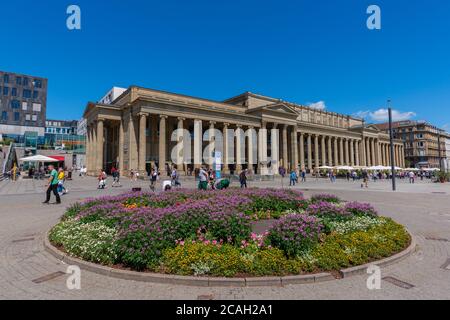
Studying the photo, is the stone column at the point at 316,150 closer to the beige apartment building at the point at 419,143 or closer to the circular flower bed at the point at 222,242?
the beige apartment building at the point at 419,143

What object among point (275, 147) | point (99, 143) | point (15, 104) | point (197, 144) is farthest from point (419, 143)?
point (15, 104)

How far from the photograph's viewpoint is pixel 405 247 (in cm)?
633

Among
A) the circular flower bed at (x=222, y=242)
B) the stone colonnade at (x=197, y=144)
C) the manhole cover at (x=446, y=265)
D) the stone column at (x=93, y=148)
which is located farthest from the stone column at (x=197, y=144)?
the manhole cover at (x=446, y=265)

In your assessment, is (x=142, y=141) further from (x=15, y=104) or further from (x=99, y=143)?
(x=15, y=104)

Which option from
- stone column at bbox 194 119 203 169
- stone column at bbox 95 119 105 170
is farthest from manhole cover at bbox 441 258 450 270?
stone column at bbox 95 119 105 170

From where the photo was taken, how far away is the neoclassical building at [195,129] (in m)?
45.8

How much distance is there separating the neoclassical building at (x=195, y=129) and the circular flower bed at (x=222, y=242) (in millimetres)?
39066

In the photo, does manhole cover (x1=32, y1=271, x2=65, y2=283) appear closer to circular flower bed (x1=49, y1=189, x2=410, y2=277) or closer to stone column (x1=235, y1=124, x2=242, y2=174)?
circular flower bed (x1=49, y1=189, x2=410, y2=277)

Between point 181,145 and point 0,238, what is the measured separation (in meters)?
41.3

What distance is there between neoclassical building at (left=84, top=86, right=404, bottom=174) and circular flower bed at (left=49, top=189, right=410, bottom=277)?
3907 centimetres
